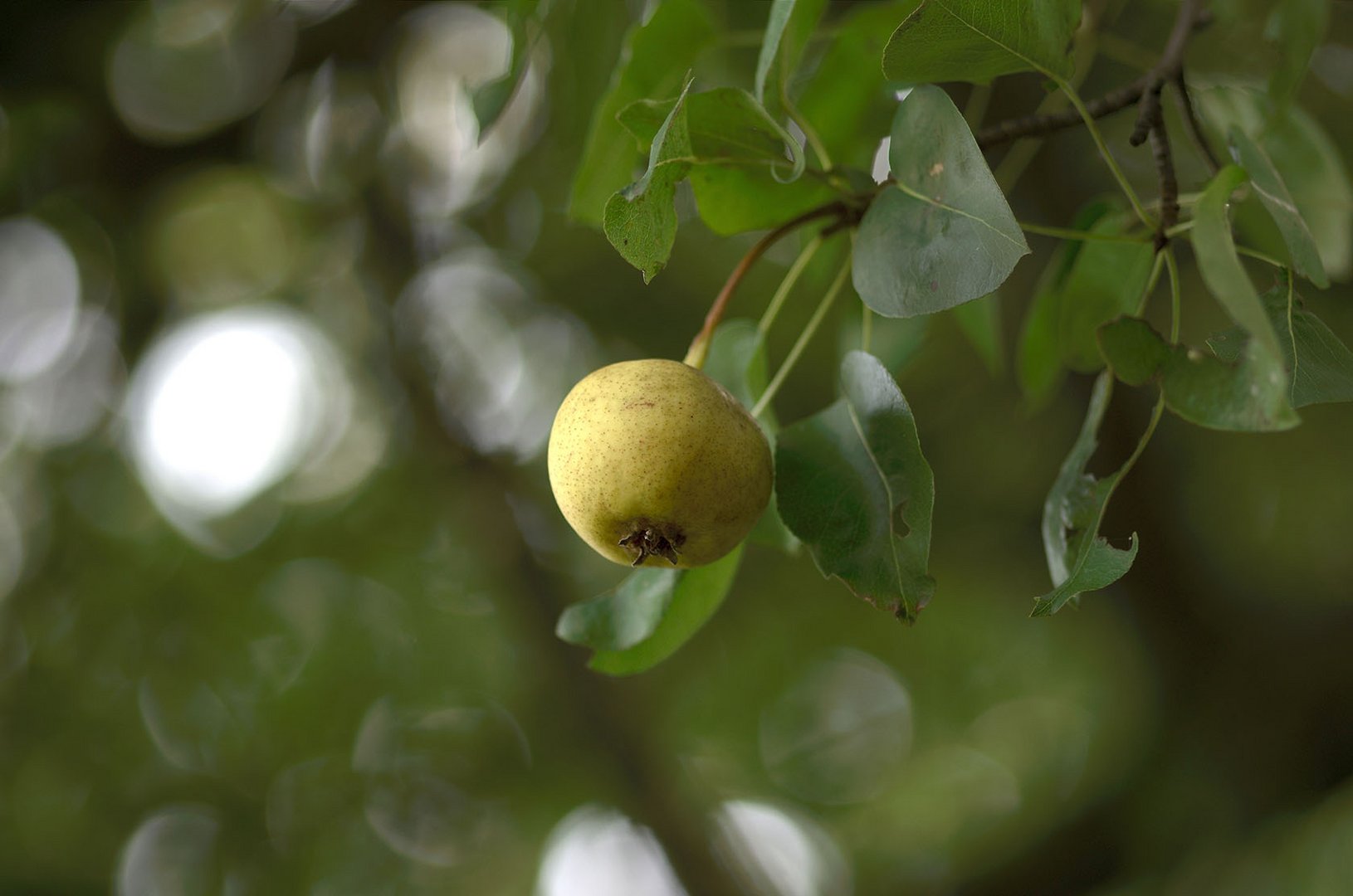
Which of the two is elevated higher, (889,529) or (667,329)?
(889,529)

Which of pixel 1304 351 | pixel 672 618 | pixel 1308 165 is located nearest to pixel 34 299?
pixel 672 618

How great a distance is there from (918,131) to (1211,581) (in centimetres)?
238

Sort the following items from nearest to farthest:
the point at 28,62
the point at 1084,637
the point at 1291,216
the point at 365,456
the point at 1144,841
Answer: the point at 1291,216 < the point at 28,62 < the point at 1144,841 < the point at 1084,637 < the point at 365,456

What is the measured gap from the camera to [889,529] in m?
0.80

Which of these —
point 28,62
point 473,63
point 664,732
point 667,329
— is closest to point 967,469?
point 667,329

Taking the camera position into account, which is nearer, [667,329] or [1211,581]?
[1211,581]

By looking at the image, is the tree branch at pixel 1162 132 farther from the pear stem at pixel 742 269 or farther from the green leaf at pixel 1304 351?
the pear stem at pixel 742 269

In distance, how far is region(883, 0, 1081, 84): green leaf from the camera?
78 centimetres

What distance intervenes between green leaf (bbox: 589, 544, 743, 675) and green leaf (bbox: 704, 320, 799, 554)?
0.06 metres

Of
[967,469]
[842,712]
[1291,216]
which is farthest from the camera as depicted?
[842,712]

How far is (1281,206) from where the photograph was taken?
2.53 feet

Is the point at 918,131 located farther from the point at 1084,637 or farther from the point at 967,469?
the point at 1084,637

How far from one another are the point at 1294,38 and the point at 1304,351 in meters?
0.60

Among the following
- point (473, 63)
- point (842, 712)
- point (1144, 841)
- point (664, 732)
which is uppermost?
point (473, 63)
